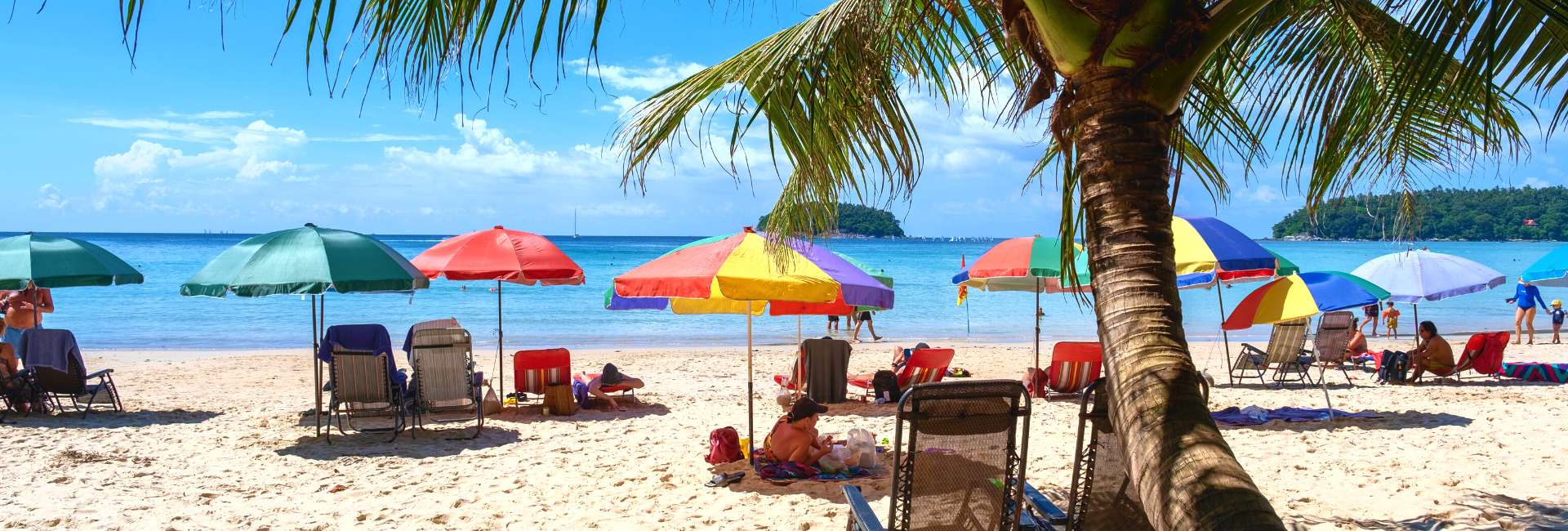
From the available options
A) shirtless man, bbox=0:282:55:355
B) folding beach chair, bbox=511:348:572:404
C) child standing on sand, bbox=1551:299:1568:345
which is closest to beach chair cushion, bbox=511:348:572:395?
folding beach chair, bbox=511:348:572:404

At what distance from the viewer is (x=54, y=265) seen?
835 centimetres

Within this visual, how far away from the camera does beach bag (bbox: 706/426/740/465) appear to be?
6.31 meters

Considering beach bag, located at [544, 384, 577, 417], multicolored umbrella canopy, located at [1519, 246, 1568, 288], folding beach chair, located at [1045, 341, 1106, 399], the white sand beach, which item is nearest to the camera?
the white sand beach

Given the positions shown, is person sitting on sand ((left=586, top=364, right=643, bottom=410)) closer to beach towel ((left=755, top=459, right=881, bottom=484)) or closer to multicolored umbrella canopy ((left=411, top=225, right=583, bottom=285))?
multicolored umbrella canopy ((left=411, top=225, right=583, bottom=285))

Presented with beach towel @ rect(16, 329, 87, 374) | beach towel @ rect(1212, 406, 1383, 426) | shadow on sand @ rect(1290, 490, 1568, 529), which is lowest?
beach towel @ rect(1212, 406, 1383, 426)

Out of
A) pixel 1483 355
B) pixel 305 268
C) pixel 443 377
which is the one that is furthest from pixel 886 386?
pixel 1483 355

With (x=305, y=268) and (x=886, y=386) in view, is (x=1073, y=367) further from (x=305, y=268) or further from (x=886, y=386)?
(x=305, y=268)

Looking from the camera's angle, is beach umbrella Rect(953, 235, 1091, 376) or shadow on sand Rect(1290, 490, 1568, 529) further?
beach umbrella Rect(953, 235, 1091, 376)

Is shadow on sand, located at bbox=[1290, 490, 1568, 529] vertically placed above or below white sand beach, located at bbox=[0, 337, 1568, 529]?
above

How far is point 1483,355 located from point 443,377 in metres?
10.7

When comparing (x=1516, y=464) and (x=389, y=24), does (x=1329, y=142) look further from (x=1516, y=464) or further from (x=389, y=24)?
(x=1516, y=464)

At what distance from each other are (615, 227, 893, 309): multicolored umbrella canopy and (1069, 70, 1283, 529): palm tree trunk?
327 cm

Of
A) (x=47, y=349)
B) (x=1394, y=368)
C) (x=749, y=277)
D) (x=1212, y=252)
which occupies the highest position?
(x=1212, y=252)

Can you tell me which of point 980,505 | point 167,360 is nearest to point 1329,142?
point 980,505
